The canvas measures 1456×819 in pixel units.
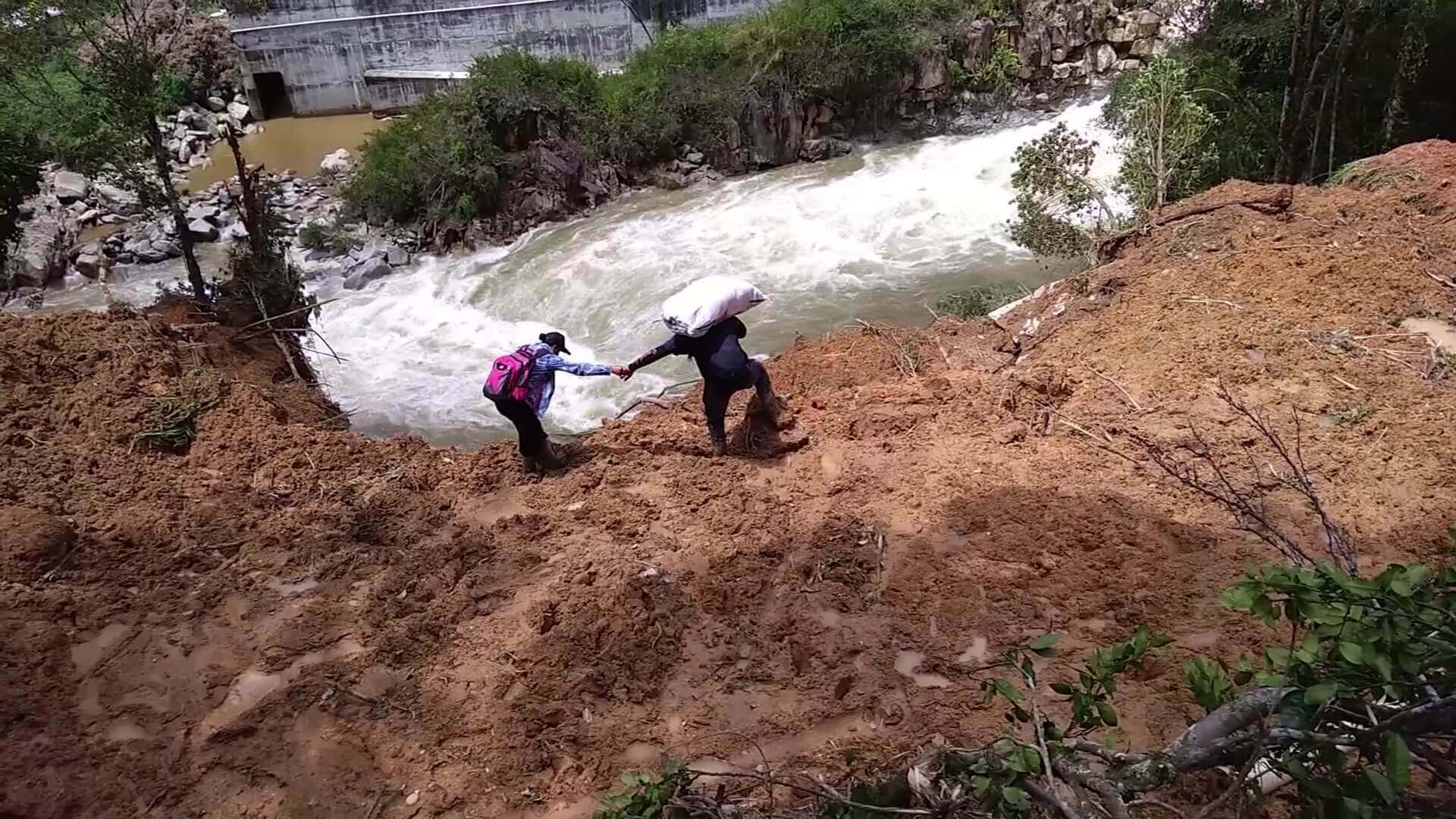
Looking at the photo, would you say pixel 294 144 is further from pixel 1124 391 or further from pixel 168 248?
pixel 1124 391

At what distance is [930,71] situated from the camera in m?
16.9

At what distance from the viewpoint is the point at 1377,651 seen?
1459 mm

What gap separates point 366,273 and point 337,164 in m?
5.56

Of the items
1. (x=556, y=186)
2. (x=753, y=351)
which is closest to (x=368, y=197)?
(x=556, y=186)

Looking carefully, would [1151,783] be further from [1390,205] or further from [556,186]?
[556,186]

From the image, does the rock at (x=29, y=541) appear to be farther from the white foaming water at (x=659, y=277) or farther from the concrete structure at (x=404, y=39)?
the concrete structure at (x=404, y=39)

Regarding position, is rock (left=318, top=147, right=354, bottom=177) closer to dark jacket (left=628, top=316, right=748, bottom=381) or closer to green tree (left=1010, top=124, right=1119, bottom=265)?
green tree (left=1010, top=124, right=1119, bottom=265)

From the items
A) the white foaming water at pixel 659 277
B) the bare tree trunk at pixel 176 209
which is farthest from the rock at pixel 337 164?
the bare tree trunk at pixel 176 209

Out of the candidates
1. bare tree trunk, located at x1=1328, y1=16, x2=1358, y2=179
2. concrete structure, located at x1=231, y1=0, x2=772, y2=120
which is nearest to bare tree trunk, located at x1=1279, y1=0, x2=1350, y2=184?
bare tree trunk, located at x1=1328, y1=16, x2=1358, y2=179

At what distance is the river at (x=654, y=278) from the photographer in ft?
34.7

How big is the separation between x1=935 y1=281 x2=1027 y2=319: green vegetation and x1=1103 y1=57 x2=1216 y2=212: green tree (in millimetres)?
1601

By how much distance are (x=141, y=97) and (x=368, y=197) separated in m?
7.54

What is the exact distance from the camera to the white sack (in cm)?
507

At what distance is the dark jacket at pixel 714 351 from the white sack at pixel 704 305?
0.29 ft
